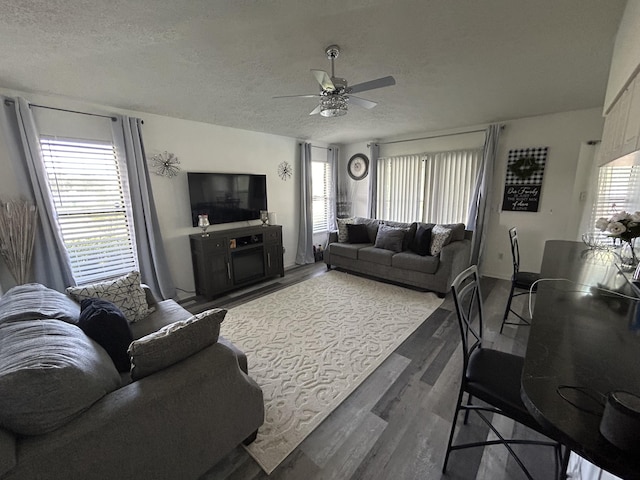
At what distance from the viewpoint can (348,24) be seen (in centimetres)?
155

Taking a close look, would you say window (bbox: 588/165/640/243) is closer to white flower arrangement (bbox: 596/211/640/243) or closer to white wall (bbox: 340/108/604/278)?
white wall (bbox: 340/108/604/278)

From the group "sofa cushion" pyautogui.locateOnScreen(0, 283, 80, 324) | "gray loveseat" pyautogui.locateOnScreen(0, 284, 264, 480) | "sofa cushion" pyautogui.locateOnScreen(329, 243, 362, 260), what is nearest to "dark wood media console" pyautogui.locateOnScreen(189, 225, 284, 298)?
"sofa cushion" pyautogui.locateOnScreen(329, 243, 362, 260)

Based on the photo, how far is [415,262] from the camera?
11.8ft

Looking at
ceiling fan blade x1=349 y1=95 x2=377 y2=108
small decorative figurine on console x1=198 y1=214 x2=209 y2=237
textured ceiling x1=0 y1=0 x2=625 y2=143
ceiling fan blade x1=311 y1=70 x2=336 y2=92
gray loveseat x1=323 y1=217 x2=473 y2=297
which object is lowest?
gray loveseat x1=323 y1=217 x2=473 y2=297

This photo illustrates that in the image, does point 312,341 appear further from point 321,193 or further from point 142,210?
point 321,193

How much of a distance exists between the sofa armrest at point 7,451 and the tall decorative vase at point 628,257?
3290 millimetres

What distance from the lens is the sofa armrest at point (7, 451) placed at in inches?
29.4

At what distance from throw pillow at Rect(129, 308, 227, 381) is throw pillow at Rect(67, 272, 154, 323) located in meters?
1.07

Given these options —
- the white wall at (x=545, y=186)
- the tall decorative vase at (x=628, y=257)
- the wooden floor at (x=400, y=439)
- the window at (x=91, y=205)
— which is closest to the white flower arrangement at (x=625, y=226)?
the tall decorative vase at (x=628, y=257)

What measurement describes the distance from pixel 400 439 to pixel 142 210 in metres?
3.42

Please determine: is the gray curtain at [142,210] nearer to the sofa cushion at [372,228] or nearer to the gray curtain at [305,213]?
the gray curtain at [305,213]

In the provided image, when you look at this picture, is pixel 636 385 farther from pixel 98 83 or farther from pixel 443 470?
pixel 98 83

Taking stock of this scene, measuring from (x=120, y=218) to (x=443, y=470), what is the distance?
380 cm

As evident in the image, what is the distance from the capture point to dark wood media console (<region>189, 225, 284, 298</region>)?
138 inches
